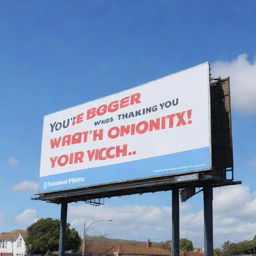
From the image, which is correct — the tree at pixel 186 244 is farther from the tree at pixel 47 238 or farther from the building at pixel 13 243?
the tree at pixel 47 238

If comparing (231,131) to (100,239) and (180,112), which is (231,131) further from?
(100,239)

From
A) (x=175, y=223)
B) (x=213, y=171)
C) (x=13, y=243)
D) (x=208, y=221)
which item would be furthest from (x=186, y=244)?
(x=213, y=171)

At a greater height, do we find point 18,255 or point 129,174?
point 129,174

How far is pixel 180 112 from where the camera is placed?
28406 mm

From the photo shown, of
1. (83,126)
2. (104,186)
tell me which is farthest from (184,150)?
(83,126)

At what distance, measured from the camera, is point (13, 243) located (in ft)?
314

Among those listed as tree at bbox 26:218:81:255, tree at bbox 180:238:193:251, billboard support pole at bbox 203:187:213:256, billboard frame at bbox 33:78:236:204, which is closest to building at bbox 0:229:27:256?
tree at bbox 26:218:81:255

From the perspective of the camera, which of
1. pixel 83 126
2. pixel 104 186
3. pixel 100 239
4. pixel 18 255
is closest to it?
pixel 104 186

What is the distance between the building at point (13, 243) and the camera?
92512 millimetres

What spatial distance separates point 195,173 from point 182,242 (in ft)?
405

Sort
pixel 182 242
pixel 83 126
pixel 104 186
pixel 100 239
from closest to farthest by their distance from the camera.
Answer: pixel 104 186 < pixel 83 126 < pixel 100 239 < pixel 182 242

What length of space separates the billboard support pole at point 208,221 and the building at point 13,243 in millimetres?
70100

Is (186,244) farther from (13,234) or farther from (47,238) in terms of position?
(47,238)

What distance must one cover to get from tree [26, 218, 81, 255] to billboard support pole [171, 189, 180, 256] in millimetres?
51490
